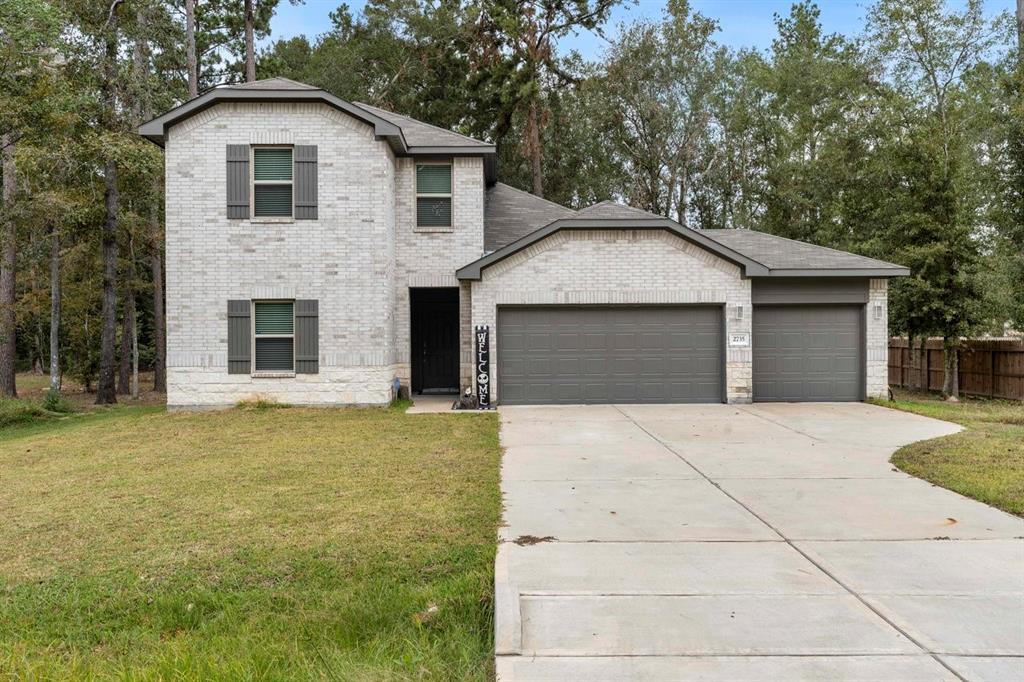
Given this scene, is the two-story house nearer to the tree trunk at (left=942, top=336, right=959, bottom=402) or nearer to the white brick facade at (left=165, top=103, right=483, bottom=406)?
the white brick facade at (left=165, top=103, right=483, bottom=406)

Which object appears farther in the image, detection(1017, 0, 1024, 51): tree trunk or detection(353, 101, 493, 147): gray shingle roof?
detection(1017, 0, 1024, 51): tree trunk

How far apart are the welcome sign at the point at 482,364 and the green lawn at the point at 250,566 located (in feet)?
18.5

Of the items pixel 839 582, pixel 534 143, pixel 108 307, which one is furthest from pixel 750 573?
pixel 534 143

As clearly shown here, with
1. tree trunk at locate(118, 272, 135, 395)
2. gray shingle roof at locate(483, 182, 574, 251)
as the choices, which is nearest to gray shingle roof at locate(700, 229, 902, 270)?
gray shingle roof at locate(483, 182, 574, 251)

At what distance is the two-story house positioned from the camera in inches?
556

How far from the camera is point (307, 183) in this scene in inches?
558

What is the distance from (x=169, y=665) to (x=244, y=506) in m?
2.91

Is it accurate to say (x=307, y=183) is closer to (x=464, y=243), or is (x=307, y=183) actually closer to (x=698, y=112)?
(x=464, y=243)

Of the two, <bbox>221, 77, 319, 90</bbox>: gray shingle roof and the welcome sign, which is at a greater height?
<bbox>221, 77, 319, 90</bbox>: gray shingle roof

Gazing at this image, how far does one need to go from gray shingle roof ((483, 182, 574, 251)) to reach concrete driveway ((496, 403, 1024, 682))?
9349 mm

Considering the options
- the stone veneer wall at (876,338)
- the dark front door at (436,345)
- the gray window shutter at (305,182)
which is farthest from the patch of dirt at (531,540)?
the dark front door at (436,345)

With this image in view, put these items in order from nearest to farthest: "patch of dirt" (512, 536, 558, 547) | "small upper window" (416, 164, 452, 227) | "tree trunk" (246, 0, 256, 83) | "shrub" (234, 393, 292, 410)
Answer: "patch of dirt" (512, 536, 558, 547), "shrub" (234, 393, 292, 410), "small upper window" (416, 164, 452, 227), "tree trunk" (246, 0, 256, 83)

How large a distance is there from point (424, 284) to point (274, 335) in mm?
3399

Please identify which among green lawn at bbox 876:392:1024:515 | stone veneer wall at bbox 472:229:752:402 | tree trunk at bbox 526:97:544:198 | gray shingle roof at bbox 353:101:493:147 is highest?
tree trunk at bbox 526:97:544:198
